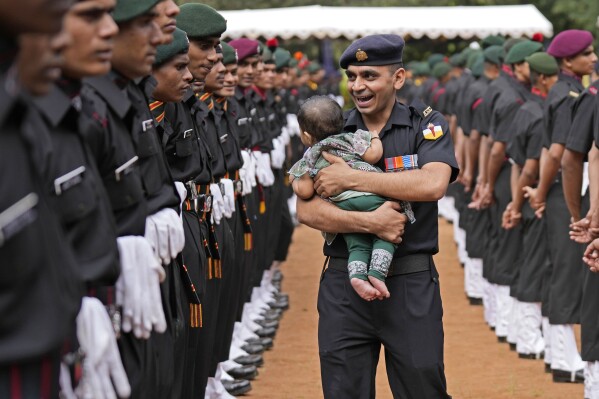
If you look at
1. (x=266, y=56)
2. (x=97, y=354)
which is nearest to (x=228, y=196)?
(x=97, y=354)

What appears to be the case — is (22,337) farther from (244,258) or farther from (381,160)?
(244,258)

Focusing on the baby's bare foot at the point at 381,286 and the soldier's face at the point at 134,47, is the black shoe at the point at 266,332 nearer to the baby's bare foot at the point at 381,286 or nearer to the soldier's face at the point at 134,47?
the baby's bare foot at the point at 381,286

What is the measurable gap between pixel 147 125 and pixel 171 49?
0.91 meters

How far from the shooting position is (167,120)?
6715mm

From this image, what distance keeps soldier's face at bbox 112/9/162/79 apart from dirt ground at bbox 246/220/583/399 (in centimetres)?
459

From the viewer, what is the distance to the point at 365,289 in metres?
5.64

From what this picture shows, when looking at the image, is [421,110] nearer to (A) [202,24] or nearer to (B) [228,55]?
(A) [202,24]

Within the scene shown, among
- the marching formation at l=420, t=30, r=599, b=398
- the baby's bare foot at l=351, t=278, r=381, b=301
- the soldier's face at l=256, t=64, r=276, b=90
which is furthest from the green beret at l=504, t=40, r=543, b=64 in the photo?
the baby's bare foot at l=351, t=278, r=381, b=301

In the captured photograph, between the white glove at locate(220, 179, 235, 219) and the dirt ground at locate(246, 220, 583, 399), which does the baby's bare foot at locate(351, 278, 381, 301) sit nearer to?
the white glove at locate(220, 179, 235, 219)

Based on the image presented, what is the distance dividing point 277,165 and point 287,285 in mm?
2365

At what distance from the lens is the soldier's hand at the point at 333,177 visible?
5.77 m

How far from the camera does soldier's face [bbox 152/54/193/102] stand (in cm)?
623

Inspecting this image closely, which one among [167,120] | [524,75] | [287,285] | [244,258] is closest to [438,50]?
[287,285]

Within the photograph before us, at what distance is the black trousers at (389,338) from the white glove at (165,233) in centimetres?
99
